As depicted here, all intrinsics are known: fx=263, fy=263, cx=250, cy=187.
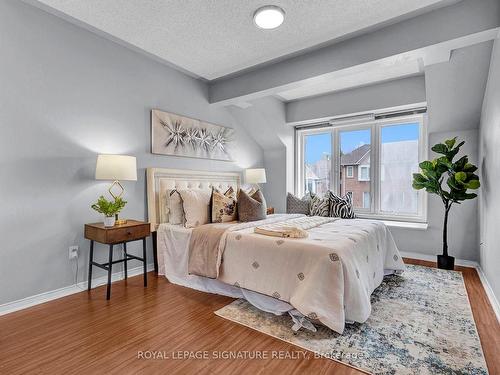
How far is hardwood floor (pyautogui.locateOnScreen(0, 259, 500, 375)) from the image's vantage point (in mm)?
1573

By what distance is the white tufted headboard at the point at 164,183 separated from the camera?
3219mm

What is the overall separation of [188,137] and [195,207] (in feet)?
3.77

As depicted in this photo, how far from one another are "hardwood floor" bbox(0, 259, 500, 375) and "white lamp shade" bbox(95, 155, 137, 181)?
1.16m

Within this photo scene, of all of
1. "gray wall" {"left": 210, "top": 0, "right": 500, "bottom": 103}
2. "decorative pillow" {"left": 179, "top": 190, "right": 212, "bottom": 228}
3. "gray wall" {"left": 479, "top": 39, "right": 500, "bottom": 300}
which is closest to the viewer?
"gray wall" {"left": 210, "top": 0, "right": 500, "bottom": 103}

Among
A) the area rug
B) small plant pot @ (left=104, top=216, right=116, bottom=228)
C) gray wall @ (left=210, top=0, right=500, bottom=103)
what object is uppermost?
gray wall @ (left=210, top=0, right=500, bottom=103)

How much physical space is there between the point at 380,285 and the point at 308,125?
3.27 metres

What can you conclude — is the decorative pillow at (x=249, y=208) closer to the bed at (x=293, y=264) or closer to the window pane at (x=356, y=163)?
the bed at (x=293, y=264)

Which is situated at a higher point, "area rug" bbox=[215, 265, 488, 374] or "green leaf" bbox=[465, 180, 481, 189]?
"green leaf" bbox=[465, 180, 481, 189]

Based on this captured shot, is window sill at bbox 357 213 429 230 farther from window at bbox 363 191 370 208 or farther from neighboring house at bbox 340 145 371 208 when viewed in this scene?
neighboring house at bbox 340 145 371 208

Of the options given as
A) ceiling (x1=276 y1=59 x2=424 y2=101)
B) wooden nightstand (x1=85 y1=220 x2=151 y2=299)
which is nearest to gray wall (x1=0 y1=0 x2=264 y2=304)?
wooden nightstand (x1=85 y1=220 x2=151 y2=299)

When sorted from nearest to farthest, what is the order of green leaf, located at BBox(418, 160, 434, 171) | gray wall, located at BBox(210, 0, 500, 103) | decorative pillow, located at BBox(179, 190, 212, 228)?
1. gray wall, located at BBox(210, 0, 500, 103)
2. decorative pillow, located at BBox(179, 190, 212, 228)
3. green leaf, located at BBox(418, 160, 434, 171)

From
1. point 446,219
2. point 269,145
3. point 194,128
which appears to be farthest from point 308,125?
point 446,219

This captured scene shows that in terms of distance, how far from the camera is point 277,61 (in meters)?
3.27

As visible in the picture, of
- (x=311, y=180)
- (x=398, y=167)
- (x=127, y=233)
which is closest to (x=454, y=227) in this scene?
(x=398, y=167)
